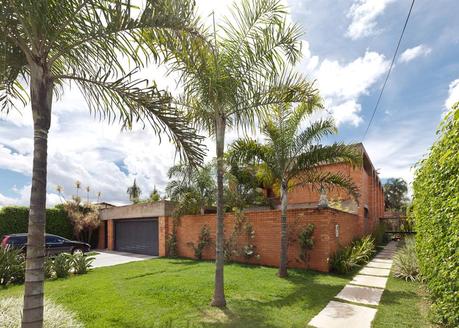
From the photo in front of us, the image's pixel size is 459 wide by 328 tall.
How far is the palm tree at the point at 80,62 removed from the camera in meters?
3.29

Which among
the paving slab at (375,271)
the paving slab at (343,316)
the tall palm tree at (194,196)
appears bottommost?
the paving slab at (375,271)

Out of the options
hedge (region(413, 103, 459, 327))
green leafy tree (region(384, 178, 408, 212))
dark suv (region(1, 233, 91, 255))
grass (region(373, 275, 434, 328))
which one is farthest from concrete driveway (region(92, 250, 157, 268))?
green leafy tree (region(384, 178, 408, 212))

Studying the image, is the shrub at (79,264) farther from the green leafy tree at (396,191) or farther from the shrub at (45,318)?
the green leafy tree at (396,191)

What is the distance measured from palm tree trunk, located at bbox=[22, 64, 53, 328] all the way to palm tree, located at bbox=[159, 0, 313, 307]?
8.34 feet

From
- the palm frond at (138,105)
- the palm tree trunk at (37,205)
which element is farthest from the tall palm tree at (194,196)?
the palm tree trunk at (37,205)

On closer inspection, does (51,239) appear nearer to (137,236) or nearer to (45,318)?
(137,236)

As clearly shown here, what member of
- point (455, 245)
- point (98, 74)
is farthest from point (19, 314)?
point (455, 245)

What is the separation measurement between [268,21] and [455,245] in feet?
A: 16.8

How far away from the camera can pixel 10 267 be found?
29.8 feet

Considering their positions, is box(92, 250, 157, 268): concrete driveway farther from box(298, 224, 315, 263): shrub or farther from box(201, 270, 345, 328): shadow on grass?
box(201, 270, 345, 328): shadow on grass

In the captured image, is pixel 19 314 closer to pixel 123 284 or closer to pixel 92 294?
pixel 92 294

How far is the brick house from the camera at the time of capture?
395 inches

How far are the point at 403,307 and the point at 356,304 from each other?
87 cm

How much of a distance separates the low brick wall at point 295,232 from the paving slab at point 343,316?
11.7ft
